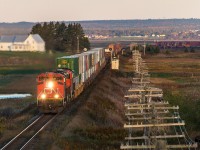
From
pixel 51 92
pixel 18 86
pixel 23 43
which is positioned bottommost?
pixel 18 86

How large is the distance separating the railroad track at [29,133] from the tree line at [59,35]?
404ft

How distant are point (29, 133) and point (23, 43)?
13078 cm

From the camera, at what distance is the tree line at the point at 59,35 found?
160500 millimetres

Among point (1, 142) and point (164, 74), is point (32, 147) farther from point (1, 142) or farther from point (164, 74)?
point (164, 74)

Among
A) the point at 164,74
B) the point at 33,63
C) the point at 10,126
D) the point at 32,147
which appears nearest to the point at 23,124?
the point at 10,126

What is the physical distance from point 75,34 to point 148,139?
501ft

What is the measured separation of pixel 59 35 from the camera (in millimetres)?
166500

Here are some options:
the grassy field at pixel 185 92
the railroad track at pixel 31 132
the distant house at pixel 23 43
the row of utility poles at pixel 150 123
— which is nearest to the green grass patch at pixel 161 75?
the grassy field at pixel 185 92

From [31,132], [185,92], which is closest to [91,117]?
[31,132]

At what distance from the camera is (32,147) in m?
26.8

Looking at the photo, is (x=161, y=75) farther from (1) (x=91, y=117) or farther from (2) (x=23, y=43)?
(2) (x=23, y=43)

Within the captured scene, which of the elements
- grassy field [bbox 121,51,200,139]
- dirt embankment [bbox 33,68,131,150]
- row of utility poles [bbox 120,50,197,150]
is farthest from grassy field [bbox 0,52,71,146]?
grassy field [bbox 121,51,200,139]

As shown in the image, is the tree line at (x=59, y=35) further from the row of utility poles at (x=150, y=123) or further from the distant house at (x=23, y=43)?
the row of utility poles at (x=150, y=123)

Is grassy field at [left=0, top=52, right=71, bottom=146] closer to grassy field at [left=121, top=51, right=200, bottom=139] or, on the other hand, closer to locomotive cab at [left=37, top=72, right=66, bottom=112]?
locomotive cab at [left=37, top=72, right=66, bottom=112]
